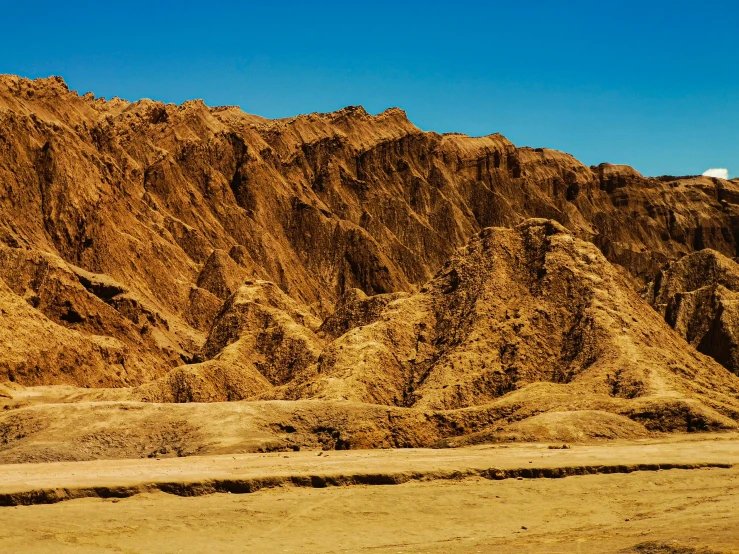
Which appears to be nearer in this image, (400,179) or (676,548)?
(676,548)

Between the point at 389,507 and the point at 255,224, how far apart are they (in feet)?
312

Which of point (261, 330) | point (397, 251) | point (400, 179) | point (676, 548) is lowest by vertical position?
point (676, 548)

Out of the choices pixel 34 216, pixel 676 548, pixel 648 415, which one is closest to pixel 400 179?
pixel 34 216

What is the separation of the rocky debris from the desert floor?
4082cm

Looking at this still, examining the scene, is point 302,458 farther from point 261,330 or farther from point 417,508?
point 261,330

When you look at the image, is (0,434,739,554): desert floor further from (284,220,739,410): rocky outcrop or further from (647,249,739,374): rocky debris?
(647,249,739,374): rocky debris

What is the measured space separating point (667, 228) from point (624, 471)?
137m

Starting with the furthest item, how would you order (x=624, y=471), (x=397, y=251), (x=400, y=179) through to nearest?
(x=400, y=179) < (x=397, y=251) < (x=624, y=471)

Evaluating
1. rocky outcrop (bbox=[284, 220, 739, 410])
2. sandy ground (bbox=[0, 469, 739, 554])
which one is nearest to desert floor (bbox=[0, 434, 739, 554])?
sandy ground (bbox=[0, 469, 739, 554])

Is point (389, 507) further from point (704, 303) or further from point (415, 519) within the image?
point (704, 303)

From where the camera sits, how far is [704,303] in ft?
256

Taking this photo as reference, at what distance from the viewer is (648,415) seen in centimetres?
4019

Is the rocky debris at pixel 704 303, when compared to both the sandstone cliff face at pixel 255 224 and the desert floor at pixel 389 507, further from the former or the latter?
the desert floor at pixel 389 507

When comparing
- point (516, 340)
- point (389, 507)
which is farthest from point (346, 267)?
point (389, 507)
